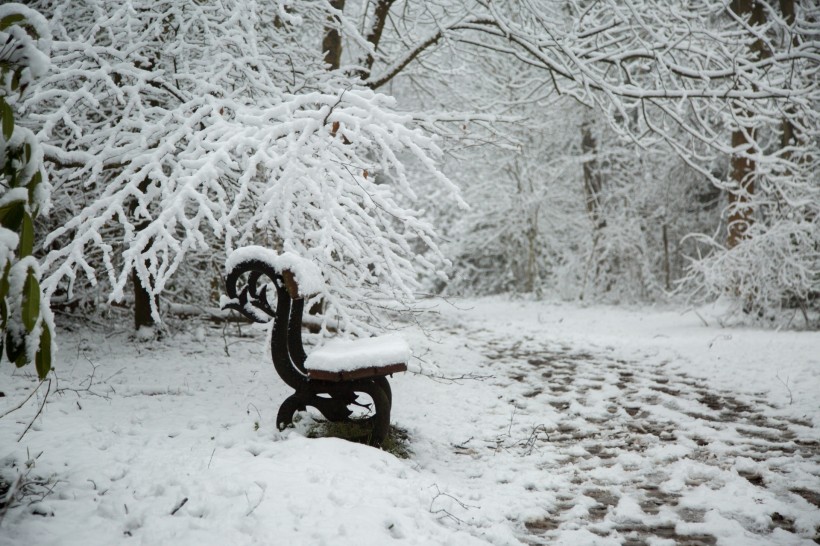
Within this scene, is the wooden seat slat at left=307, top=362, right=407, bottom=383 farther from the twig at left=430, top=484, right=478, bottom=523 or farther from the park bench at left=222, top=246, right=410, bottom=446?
the twig at left=430, top=484, right=478, bottom=523

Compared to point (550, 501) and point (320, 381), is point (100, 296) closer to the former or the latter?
point (320, 381)

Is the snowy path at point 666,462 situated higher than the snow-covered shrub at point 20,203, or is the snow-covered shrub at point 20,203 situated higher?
the snow-covered shrub at point 20,203

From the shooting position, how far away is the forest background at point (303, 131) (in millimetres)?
3323

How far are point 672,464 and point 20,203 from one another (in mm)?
3941

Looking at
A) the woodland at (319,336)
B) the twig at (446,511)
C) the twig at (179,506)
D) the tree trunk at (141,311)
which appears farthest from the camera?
the tree trunk at (141,311)

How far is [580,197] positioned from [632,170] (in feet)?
8.74

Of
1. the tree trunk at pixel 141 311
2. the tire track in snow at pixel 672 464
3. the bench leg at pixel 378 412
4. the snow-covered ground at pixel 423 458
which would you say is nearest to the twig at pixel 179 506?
the snow-covered ground at pixel 423 458

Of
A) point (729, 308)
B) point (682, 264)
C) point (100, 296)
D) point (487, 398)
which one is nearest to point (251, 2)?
point (100, 296)

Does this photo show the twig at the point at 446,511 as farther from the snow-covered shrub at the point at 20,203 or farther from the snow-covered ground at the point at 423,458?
the snow-covered shrub at the point at 20,203

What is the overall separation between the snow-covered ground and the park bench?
1.05ft

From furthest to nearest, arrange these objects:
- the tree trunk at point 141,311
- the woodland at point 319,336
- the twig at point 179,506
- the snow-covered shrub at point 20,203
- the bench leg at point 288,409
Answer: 1. the tree trunk at point 141,311
2. the bench leg at point 288,409
3. the woodland at point 319,336
4. the twig at point 179,506
5. the snow-covered shrub at point 20,203

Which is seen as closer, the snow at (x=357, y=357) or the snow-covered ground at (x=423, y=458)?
the snow-covered ground at (x=423, y=458)

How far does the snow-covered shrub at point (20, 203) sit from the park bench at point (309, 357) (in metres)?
1.69

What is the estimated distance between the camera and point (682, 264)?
1553cm
